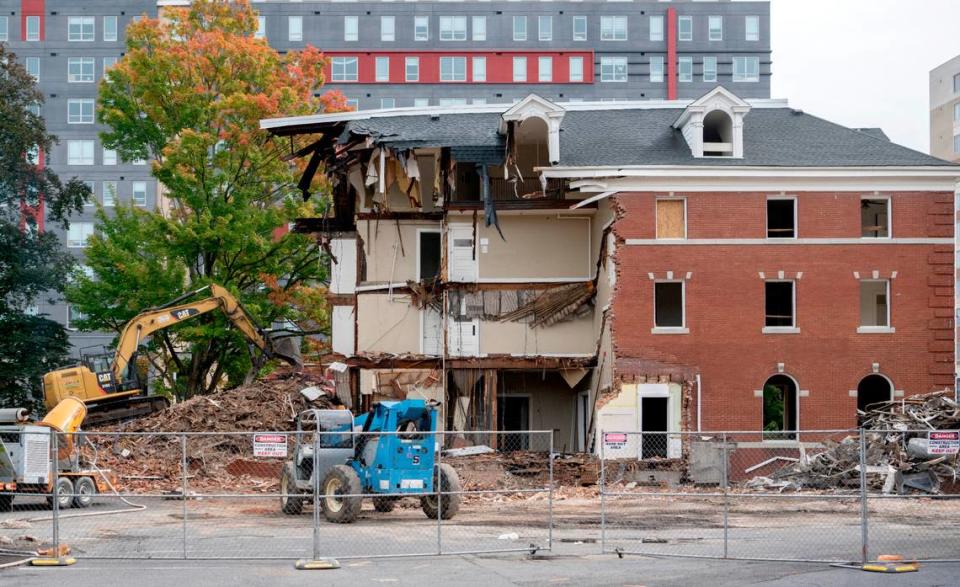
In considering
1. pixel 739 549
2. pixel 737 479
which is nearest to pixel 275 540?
pixel 739 549

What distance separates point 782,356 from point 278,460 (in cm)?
1505

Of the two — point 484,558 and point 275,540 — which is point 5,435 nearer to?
point 275,540

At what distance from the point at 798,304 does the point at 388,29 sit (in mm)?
67225

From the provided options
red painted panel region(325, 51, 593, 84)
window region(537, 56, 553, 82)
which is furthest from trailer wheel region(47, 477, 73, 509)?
window region(537, 56, 553, 82)

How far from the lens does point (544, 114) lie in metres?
41.2

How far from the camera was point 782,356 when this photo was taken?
39844mm

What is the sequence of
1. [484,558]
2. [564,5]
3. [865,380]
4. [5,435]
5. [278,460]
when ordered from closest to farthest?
1. [484,558]
2. [5,435]
3. [278,460]
4. [865,380]
5. [564,5]

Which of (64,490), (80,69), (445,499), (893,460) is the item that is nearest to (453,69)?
(80,69)

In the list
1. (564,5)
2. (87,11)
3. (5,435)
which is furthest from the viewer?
(564,5)

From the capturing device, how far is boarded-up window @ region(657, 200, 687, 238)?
40031 mm

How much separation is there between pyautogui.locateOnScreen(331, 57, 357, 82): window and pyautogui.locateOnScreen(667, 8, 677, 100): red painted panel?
24.2 m

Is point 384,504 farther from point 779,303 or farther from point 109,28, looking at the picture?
point 109,28

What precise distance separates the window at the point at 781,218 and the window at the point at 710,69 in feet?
212

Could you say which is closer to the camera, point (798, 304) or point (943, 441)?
point (943, 441)
